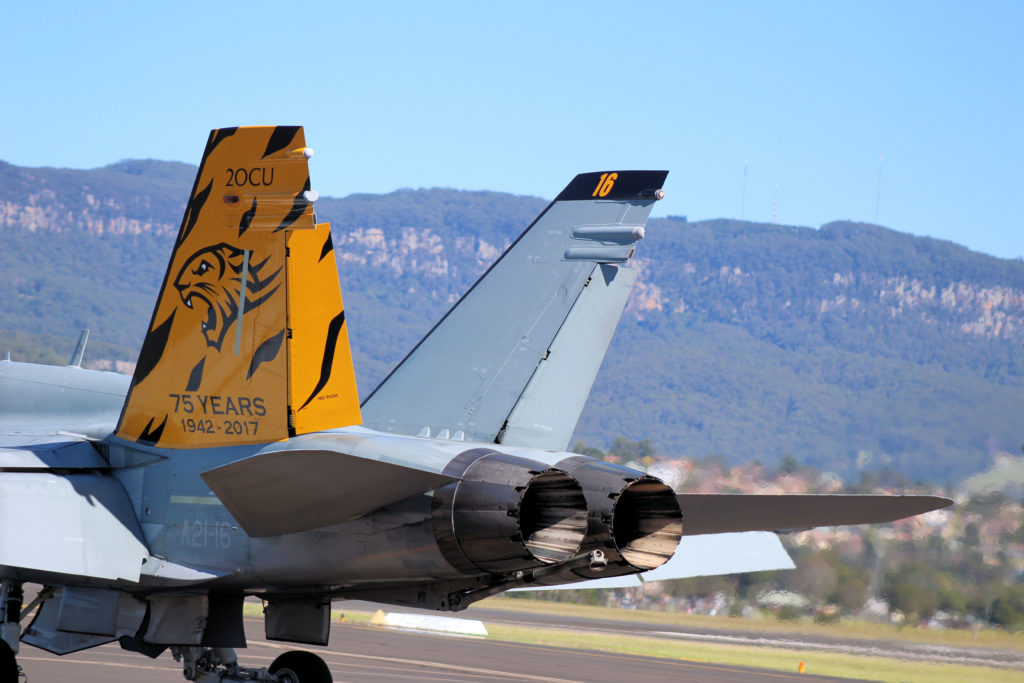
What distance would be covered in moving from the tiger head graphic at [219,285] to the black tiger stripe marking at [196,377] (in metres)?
0.18

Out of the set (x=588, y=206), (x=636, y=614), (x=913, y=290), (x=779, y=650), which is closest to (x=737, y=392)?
(x=913, y=290)

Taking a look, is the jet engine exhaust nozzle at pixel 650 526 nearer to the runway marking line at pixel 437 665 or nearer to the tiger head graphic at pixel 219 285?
the tiger head graphic at pixel 219 285

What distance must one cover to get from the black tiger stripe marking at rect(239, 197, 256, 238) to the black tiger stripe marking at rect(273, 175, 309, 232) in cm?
31

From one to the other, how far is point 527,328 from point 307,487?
3405mm

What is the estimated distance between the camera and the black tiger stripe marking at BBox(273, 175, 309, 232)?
321 inches

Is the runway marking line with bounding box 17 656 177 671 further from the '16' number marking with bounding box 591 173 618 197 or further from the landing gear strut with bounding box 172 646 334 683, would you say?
the '16' number marking with bounding box 591 173 618 197

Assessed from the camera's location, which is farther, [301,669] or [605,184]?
[605,184]

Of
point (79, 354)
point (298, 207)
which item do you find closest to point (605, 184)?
point (298, 207)

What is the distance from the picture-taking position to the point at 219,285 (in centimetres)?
873

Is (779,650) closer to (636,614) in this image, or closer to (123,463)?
(636,614)

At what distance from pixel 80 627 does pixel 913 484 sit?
20.2 m

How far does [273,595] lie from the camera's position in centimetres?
971

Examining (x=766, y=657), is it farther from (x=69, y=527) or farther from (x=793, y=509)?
(x=69, y=527)

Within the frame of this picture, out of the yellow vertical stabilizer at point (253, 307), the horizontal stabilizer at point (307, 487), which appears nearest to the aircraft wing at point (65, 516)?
the yellow vertical stabilizer at point (253, 307)
